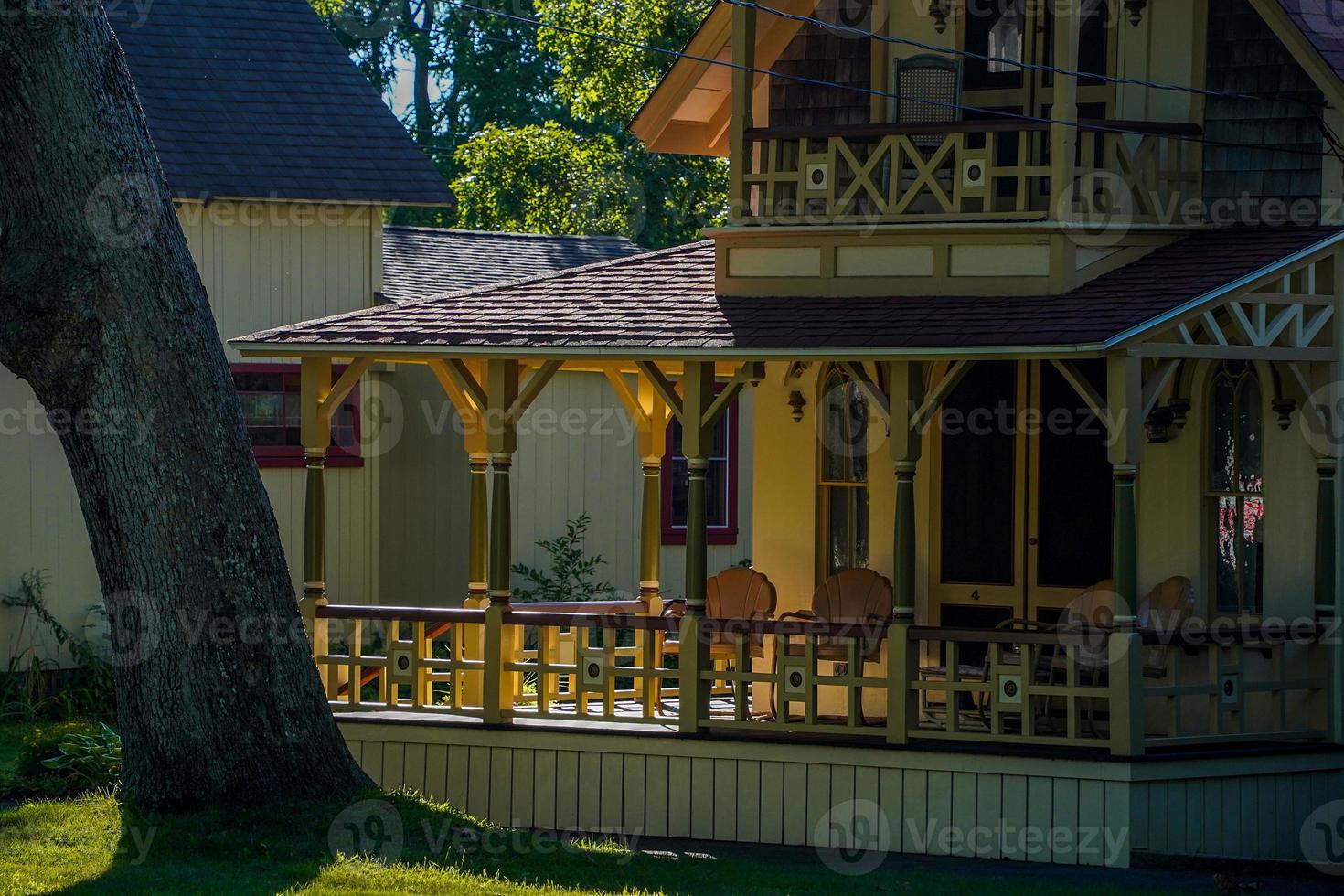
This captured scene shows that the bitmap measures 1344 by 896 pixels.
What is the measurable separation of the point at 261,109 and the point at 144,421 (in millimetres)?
9724

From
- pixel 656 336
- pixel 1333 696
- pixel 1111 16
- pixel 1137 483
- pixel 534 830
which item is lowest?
pixel 534 830

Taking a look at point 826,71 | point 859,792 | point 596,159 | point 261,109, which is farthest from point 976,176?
point 596,159

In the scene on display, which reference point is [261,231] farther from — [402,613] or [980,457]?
[980,457]

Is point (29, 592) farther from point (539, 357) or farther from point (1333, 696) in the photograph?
point (1333, 696)

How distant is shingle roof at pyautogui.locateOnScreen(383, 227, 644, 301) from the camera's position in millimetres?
22234

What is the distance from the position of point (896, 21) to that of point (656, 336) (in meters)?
3.51

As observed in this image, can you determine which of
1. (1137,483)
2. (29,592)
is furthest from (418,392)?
(1137,483)

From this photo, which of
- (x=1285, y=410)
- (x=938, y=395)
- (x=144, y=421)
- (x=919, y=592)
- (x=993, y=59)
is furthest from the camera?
(x=919, y=592)

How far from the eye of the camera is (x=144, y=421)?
11.1m

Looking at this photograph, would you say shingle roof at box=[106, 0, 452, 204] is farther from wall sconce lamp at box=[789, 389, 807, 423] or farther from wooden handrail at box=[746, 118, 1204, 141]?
wooden handrail at box=[746, 118, 1204, 141]

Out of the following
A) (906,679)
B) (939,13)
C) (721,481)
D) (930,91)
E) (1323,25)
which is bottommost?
(906,679)

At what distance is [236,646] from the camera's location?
11289 millimetres

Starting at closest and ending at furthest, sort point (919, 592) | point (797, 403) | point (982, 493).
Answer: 1. point (982, 493)
2. point (919, 592)
3. point (797, 403)

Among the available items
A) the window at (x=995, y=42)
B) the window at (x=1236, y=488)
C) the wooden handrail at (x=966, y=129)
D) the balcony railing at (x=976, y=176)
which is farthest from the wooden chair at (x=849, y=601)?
the window at (x=995, y=42)
